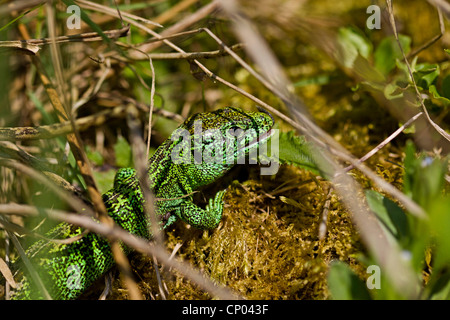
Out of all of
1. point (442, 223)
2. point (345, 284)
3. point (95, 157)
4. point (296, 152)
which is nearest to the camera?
point (442, 223)

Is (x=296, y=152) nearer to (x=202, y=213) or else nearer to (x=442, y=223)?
(x=202, y=213)

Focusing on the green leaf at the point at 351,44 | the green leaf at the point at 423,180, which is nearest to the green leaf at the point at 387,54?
the green leaf at the point at 351,44

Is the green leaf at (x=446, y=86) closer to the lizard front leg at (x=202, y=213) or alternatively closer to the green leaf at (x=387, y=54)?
the green leaf at (x=387, y=54)

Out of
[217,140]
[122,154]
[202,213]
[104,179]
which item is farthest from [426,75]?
[104,179]

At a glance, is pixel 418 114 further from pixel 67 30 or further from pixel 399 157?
pixel 67 30

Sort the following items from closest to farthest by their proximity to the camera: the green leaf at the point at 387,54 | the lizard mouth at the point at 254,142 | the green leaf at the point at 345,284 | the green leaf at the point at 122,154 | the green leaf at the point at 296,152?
1. the green leaf at the point at 345,284
2. the green leaf at the point at 296,152
3. the lizard mouth at the point at 254,142
4. the green leaf at the point at 387,54
5. the green leaf at the point at 122,154

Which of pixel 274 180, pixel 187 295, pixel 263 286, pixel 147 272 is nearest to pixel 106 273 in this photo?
pixel 147 272
